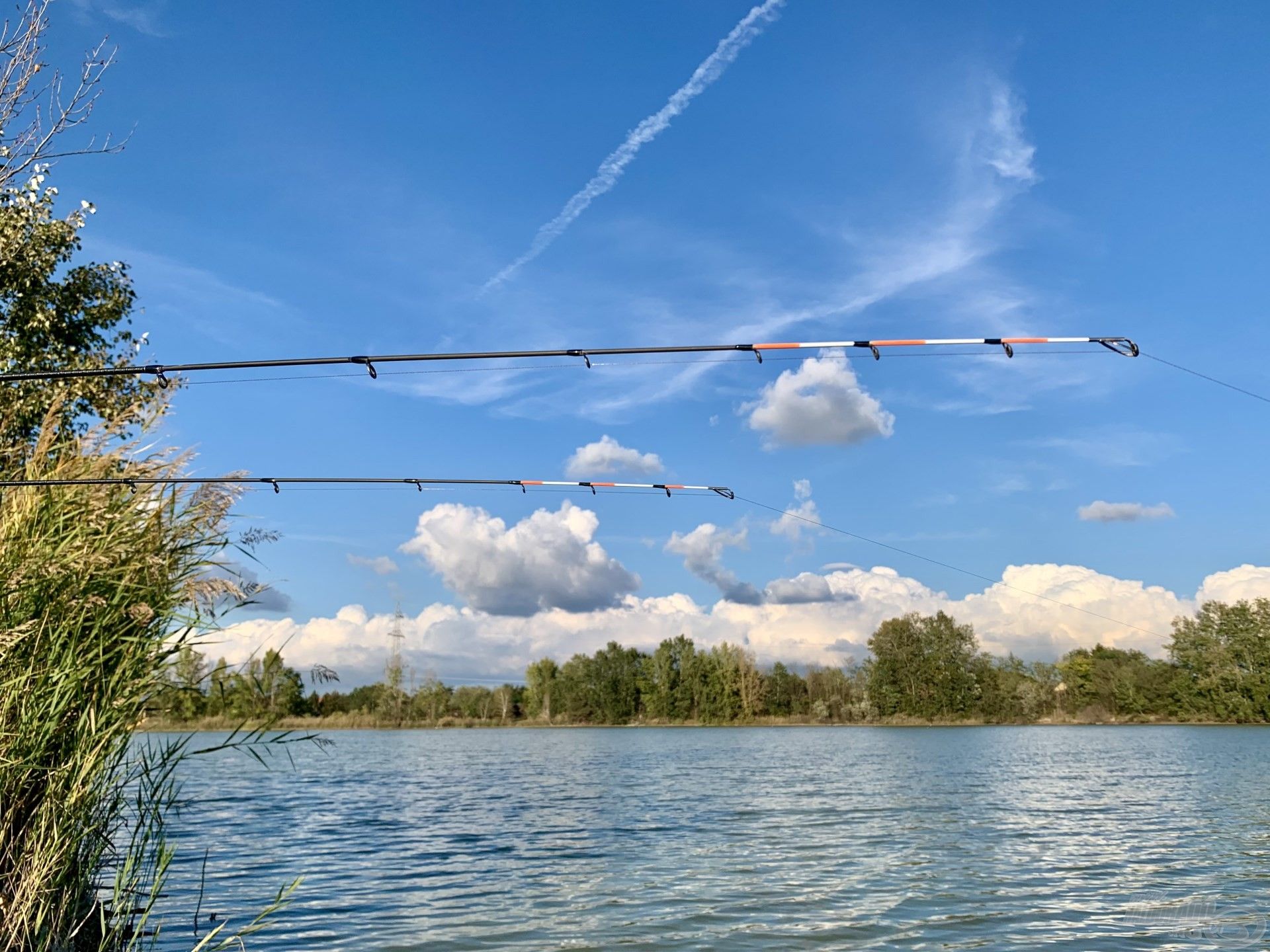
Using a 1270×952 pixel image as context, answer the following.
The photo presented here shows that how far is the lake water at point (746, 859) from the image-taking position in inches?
531

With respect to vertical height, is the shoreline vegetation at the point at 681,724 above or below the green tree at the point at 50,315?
below

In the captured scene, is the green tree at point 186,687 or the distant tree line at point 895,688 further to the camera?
the distant tree line at point 895,688

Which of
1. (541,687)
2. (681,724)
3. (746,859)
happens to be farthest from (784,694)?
(746,859)

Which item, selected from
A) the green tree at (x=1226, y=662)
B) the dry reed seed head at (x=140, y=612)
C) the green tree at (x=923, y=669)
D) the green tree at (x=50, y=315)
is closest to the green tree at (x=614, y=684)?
the green tree at (x=923, y=669)

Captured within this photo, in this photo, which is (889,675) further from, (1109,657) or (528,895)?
(528,895)

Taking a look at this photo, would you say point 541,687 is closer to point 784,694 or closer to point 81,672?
point 784,694

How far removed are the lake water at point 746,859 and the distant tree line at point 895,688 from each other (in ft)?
264

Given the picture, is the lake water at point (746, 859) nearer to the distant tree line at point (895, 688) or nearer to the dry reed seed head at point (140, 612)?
A: the dry reed seed head at point (140, 612)

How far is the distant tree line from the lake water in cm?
8056

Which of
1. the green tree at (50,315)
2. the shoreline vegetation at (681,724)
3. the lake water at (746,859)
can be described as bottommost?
the lake water at (746,859)

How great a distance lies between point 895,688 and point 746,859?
123 metres

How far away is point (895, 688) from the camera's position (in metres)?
136

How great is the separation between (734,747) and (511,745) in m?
24.5

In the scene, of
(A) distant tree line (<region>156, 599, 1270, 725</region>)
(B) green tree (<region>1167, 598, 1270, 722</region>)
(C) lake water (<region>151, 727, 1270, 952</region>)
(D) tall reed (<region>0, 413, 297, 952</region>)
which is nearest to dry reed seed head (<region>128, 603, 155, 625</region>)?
(D) tall reed (<region>0, 413, 297, 952</region>)
